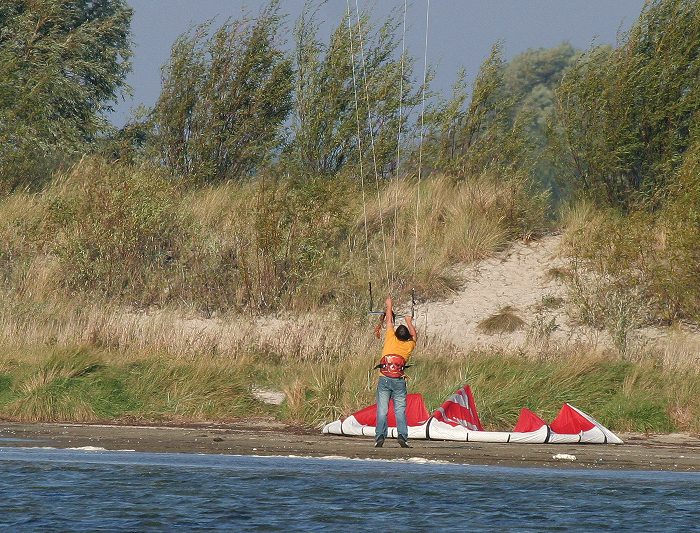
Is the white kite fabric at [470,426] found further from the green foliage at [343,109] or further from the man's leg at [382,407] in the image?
the green foliage at [343,109]

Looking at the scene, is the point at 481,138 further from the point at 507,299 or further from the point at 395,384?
the point at 395,384

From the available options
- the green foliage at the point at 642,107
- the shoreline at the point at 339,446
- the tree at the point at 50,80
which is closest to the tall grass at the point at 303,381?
the shoreline at the point at 339,446

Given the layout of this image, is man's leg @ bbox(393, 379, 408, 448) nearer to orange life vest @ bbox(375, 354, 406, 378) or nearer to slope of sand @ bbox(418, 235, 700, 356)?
orange life vest @ bbox(375, 354, 406, 378)

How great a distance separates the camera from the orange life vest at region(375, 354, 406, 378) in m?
15.0

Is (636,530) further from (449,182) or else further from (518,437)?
(449,182)

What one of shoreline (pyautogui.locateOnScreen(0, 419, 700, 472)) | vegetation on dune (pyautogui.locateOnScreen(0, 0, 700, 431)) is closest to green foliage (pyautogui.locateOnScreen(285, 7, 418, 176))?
vegetation on dune (pyautogui.locateOnScreen(0, 0, 700, 431))

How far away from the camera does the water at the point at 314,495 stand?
11836 mm

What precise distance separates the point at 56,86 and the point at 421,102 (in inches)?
353

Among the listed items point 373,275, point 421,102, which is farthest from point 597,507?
point 421,102

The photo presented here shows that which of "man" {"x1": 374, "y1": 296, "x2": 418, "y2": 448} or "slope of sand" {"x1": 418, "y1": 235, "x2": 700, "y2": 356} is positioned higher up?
Result: "slope of sand" {"x1": 418, "y1": 235, "x2": 700, "y2": 356}

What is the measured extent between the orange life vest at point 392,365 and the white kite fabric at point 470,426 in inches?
40.4

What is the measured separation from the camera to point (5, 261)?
25484 millimetres

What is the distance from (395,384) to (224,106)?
53.6 ft

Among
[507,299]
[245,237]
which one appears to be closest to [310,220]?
[245,237]
